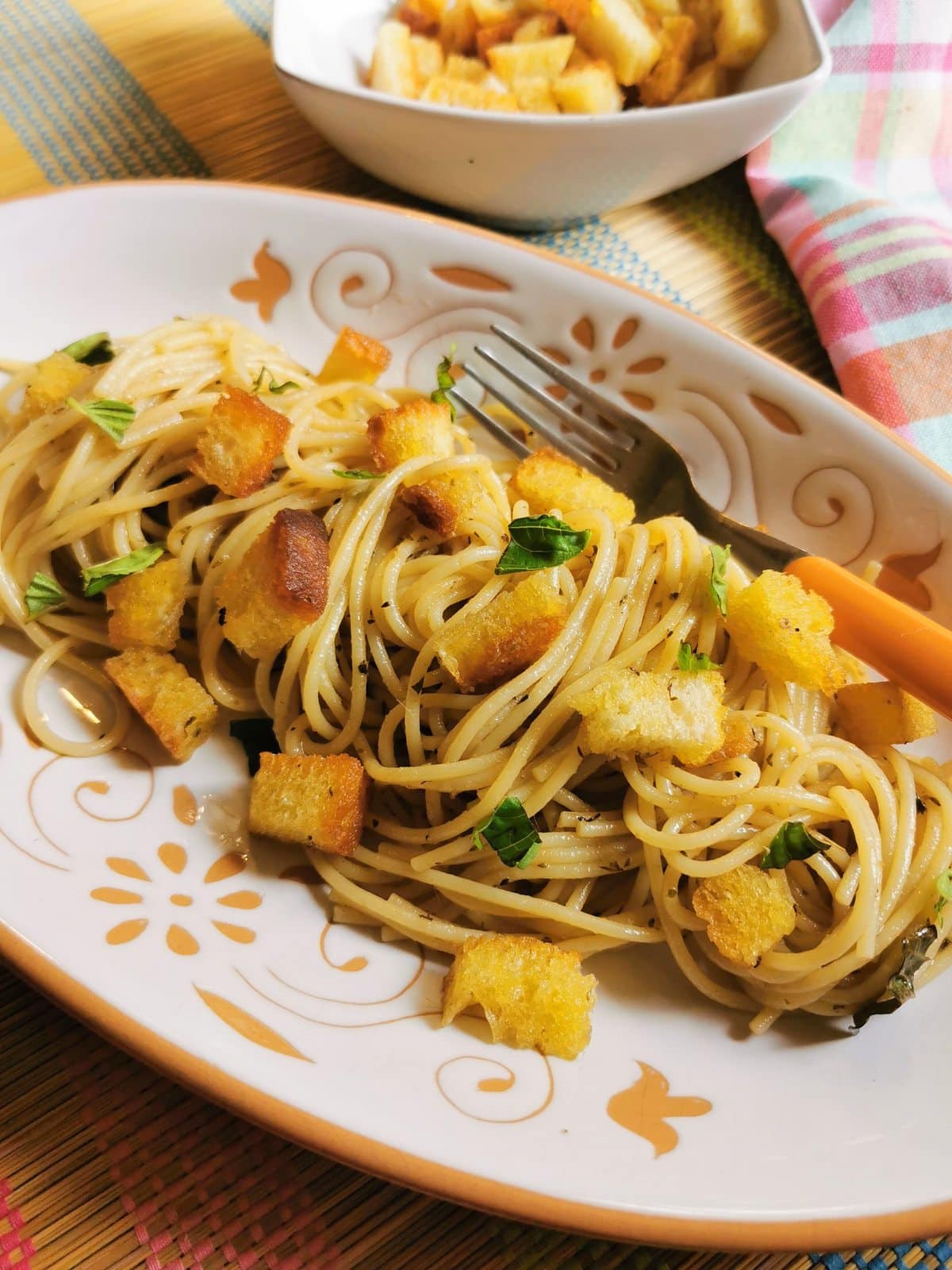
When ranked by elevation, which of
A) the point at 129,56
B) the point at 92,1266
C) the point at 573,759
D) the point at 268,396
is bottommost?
the point at 92,1266

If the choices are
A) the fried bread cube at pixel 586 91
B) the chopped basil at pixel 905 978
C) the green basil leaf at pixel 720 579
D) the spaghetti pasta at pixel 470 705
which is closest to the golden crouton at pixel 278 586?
the spaghetti pasta at pixel 470 705

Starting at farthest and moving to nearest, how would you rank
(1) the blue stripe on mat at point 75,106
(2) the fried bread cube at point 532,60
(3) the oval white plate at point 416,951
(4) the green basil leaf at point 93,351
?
(1) the blue stripe on mat at point 75,106
(2) the fried bread cube at point 532,60
(4) the green basil leaf at point 93,351
(3) the oval white plate at point 416,951

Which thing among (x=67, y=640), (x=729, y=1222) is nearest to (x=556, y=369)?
(x=67, y=640)

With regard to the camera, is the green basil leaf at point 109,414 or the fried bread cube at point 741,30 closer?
the green basil leaf at point 109,414

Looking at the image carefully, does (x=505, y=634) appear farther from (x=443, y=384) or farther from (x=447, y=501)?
(x=443, y=384)

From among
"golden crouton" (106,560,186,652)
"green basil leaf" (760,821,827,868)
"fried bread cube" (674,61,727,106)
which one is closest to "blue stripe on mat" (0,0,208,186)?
"fried bread cube" (674,61,727,106)

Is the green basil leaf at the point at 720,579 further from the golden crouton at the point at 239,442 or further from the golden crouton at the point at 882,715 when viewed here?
the golden crouton at the point at 239,442

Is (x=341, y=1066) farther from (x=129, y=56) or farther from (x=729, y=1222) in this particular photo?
(x=129, y=56)
